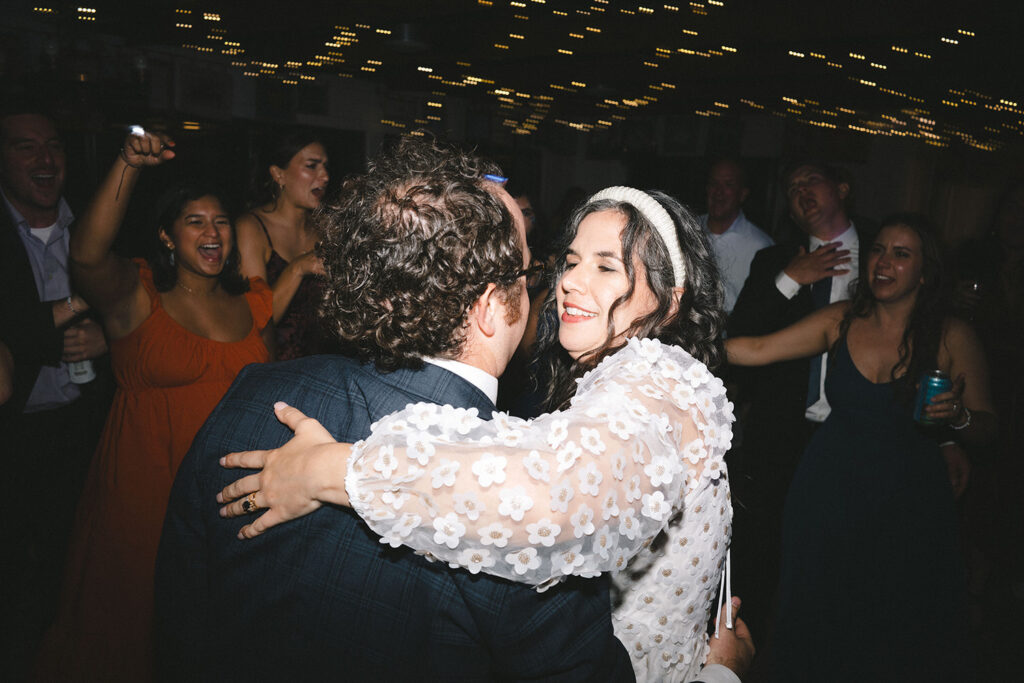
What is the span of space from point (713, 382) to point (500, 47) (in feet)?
16.2

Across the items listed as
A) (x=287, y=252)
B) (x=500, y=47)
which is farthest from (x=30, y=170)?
(x=500, y=47)

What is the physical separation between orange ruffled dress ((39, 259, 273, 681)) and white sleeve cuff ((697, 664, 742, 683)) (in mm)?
1866

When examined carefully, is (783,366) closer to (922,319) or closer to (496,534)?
(922,319)

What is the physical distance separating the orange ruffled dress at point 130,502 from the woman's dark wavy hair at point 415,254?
161 cm

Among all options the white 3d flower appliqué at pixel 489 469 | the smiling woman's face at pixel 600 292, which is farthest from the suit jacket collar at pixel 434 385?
the smiling woman's face at pixel 600 292

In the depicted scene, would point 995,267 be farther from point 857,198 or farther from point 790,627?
point 857,198

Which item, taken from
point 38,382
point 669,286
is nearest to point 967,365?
point 669,286

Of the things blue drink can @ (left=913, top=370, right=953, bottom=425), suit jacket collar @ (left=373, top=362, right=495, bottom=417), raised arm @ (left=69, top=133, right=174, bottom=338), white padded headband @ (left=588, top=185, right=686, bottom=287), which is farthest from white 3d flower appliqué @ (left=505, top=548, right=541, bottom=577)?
blue drink can @ (left=913, top=370, right=953, bottom=425)

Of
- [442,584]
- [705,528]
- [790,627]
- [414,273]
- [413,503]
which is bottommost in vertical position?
[790,627]

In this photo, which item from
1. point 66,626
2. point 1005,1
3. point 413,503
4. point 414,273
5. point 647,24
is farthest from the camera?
point 647,24

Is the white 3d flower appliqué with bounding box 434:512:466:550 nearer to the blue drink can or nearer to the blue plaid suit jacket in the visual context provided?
the blue plaid suit jacket

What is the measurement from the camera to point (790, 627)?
274 centimetres

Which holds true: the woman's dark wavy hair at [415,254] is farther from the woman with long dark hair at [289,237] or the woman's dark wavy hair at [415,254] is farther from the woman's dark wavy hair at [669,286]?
the woman with long dark hair at [289,237]

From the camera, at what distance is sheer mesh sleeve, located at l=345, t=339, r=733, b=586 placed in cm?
87
